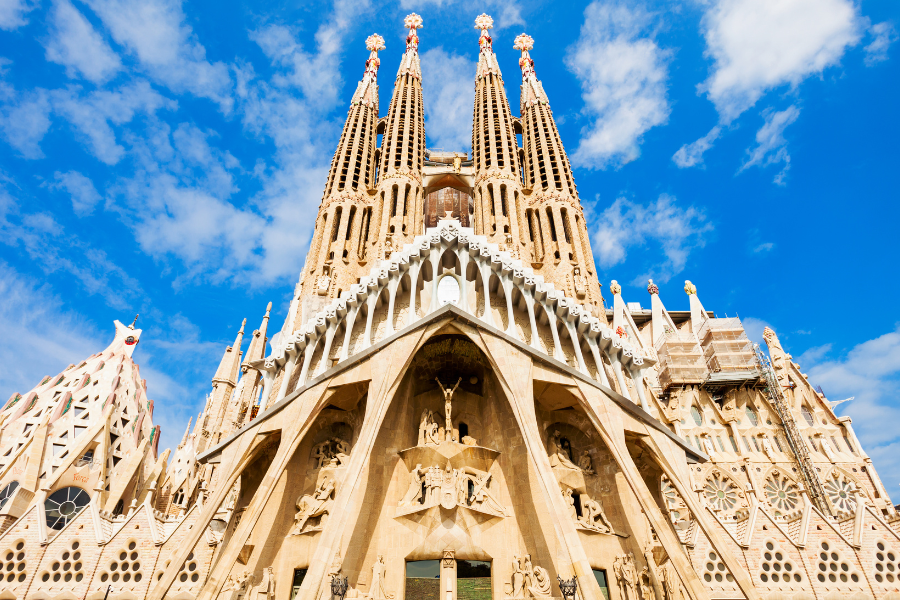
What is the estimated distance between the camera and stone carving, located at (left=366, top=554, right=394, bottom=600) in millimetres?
13938

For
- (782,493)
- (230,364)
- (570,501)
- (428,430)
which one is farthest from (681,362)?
(230,364)

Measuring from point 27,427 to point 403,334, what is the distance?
1841 centimetres

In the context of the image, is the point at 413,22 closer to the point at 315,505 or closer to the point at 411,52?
the point at 411,52

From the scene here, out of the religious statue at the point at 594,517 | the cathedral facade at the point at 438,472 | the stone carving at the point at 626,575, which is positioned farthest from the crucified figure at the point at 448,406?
the stone carving at the point at 626,575

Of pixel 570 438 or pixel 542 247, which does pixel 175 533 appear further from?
pixel 542 247

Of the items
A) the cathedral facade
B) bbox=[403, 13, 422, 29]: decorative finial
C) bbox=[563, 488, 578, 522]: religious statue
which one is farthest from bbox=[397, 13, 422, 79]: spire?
bbox=[563, 488, 578, 522]: religious statue

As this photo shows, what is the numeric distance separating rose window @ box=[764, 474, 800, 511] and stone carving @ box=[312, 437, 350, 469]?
2000cm

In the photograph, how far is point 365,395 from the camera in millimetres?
17016

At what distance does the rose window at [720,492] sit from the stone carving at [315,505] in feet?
58.3

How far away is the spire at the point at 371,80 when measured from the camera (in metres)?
31.7

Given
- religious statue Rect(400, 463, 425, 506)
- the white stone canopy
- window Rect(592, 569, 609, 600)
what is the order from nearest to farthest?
window Rect(592, 569, 609, 600) < religious statue Rect(400, 463, 425, 506) < the white stone canopy

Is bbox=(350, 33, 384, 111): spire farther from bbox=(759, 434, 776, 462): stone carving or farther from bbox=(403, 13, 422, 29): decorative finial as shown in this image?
bbox=(759, 434, 776, 462): stone carving

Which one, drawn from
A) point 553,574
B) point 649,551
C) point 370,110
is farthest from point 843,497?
point 370,110

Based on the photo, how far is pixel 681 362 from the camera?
2845 cm
